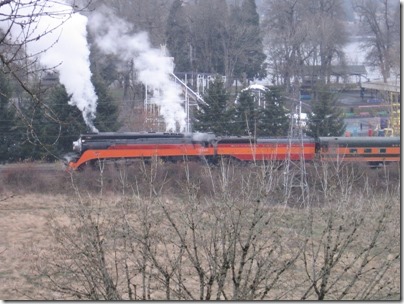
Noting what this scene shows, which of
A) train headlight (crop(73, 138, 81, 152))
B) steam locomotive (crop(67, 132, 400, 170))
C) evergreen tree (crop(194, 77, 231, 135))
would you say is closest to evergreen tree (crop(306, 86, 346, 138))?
steam locomotive (crop(67, 132, 400, 170))

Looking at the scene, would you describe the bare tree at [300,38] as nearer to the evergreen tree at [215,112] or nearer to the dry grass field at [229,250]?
the evergreen tree at [215,112]

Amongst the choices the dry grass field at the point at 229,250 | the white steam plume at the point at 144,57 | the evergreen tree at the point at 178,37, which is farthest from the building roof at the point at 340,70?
the dry grass field at the point at 229,250

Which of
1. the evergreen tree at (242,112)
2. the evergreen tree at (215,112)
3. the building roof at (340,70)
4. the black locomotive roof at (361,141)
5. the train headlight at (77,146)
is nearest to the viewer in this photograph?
the train headlight at (77,146)

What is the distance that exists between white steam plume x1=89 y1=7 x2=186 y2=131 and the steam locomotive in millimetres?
4309

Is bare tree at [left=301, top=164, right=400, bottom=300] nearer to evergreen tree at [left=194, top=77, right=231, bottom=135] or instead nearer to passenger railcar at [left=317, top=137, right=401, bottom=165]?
passenger railcar at [left=317, top=137, right=401, bottom=165]

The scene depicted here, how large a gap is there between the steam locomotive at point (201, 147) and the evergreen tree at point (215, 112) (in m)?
1.96

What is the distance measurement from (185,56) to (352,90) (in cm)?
755

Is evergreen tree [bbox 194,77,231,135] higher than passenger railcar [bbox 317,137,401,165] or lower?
higher

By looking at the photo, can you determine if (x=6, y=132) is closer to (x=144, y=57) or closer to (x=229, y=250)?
(x=144, y=57)

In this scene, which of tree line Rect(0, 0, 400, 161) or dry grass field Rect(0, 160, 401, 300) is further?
tree line Rect(0, 0, 400, 161)

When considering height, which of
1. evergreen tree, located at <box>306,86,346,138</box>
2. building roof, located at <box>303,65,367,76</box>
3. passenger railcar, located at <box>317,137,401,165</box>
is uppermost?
building roof, located at <box>303,65,367,76</box>

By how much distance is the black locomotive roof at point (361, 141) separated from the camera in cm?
2008

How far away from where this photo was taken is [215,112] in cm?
2242

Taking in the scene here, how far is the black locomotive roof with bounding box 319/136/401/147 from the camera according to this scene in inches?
790
